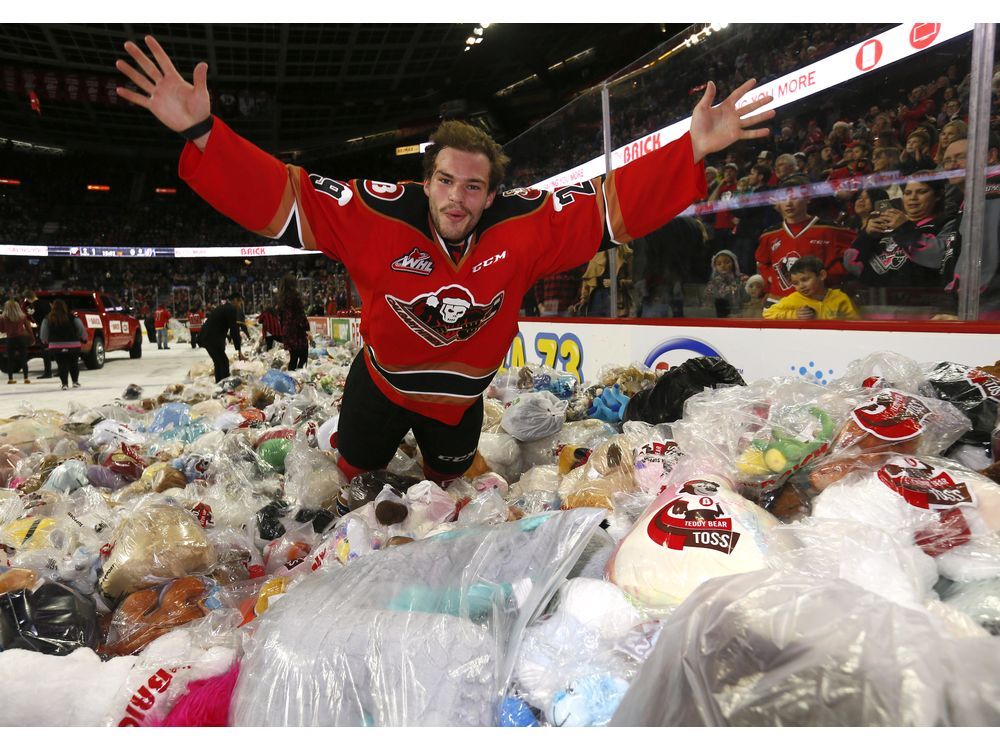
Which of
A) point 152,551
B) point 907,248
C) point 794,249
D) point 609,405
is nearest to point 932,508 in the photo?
point 152,551

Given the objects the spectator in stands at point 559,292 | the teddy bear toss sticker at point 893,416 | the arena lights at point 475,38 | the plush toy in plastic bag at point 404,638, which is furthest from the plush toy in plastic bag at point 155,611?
the arena lights at point 475,38

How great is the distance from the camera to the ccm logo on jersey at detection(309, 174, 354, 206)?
1.95m

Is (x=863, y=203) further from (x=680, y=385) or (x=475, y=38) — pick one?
(x=475, y=38)

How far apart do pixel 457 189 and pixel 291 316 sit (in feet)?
18.2

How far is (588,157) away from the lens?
5395mm

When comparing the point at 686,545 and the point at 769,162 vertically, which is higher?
the point at 769,162

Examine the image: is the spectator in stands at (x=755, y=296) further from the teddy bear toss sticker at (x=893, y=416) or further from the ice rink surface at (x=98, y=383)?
the ice rink surface at (x=98, y=383)

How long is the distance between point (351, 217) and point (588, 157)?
156 inches

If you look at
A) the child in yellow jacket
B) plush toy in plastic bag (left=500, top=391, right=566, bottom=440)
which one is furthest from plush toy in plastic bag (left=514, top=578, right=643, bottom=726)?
the child in yellow jacket

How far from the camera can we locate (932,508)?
3.97 ft

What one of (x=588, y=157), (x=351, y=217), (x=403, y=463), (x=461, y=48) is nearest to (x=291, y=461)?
(x=403, y=463)

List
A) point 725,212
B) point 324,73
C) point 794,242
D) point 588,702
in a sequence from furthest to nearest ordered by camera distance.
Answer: point 324,73 < point 725,212 < point 794,242 < point 588,702

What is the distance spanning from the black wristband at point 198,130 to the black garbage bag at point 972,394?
2293 mm
